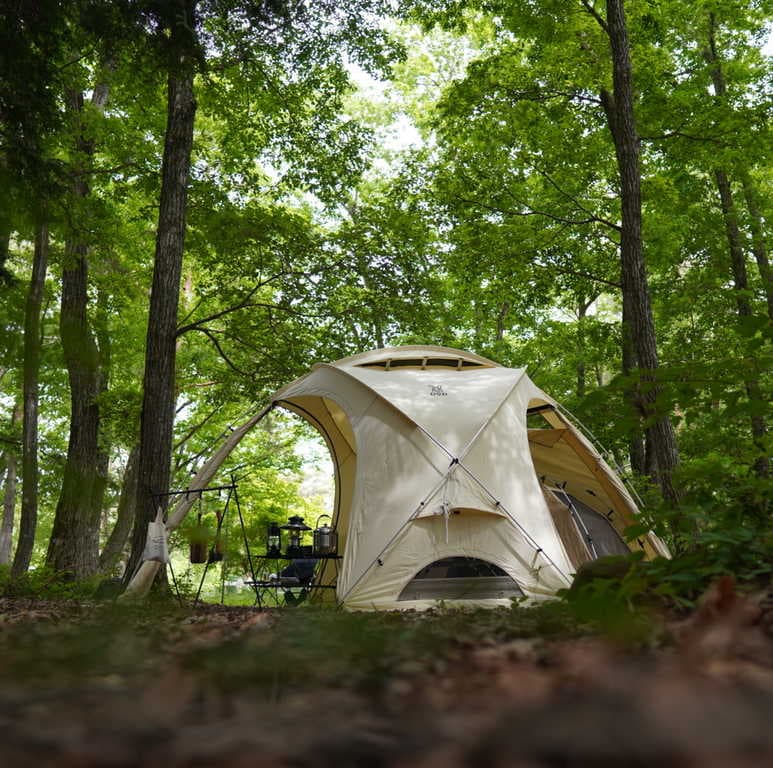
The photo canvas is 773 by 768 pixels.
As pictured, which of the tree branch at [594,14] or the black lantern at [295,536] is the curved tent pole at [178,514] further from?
the tree branch at [594,14]

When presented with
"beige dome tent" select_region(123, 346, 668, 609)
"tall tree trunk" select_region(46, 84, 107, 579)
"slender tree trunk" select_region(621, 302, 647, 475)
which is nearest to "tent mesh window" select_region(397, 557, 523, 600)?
"beige dome tent" select_region(123, 346, 668, 609)

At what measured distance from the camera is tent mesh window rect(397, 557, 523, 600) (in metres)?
6.91

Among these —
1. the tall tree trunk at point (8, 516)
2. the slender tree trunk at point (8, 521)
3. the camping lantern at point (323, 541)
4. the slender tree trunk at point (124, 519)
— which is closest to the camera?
the camping lantern at point (323, 541)

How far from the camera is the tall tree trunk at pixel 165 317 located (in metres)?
8.47

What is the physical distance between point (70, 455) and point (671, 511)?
9.82m

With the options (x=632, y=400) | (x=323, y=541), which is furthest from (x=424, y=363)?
(x=632, y=400)

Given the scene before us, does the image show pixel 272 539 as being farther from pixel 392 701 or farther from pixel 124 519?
pixel 392 701

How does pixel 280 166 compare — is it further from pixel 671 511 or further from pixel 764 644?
pixel 764 644

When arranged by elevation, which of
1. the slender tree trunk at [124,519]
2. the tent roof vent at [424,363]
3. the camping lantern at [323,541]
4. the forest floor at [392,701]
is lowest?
the forest floor at [392,701]

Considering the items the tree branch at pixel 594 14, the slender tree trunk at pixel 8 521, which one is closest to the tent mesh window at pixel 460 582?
the tree branch at pixel 594 14

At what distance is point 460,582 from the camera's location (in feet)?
22.9

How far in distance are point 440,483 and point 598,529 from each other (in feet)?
10.8

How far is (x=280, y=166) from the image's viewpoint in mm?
11812

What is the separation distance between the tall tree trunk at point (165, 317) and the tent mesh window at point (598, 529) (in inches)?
192
